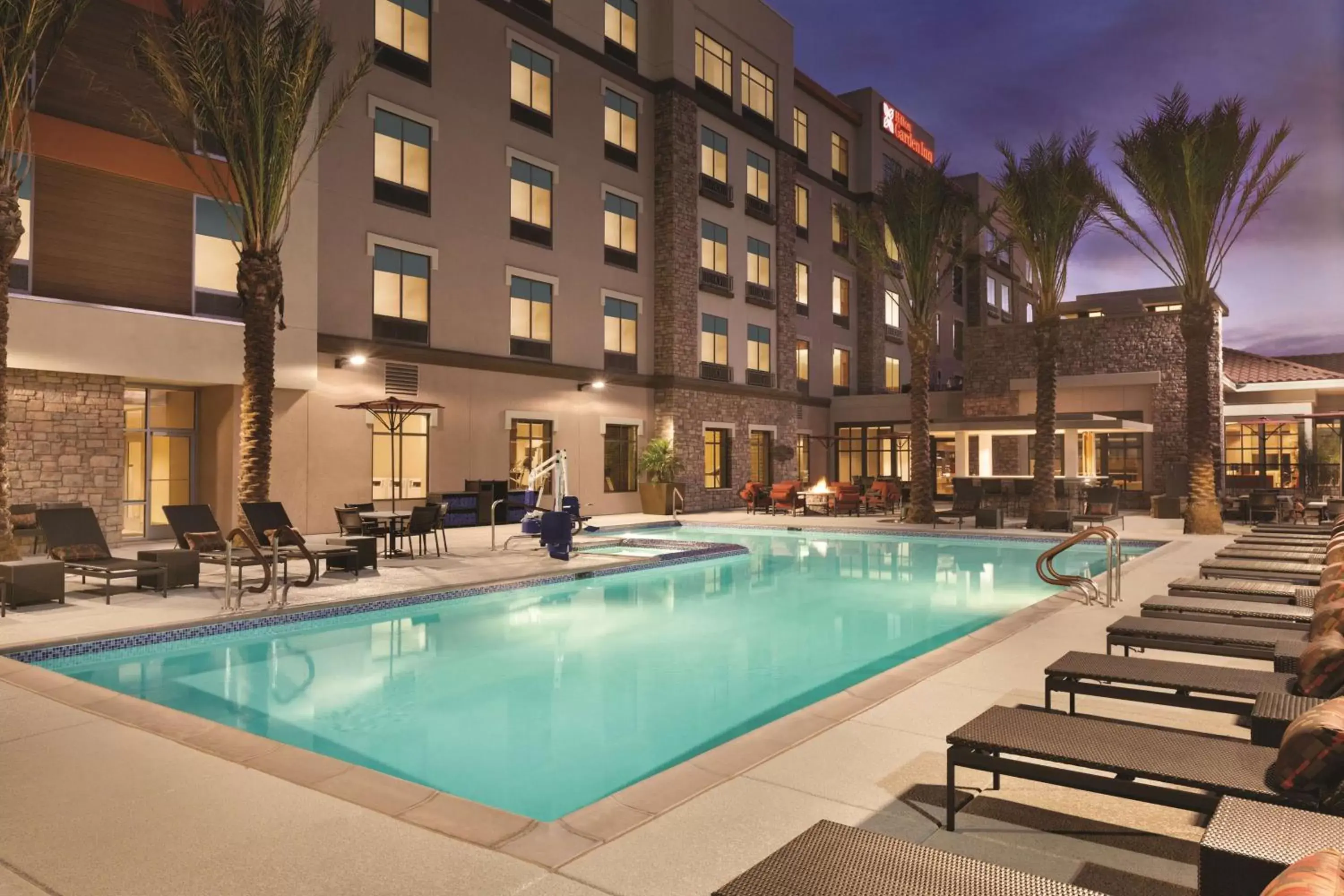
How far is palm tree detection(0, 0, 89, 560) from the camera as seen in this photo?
10766 mm

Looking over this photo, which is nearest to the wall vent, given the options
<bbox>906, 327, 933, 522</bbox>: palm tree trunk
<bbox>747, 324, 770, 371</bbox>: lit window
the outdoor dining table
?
the outdoor dining table

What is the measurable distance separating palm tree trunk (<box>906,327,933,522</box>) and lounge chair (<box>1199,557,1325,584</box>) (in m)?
11.6

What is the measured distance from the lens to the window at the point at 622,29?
945 inches

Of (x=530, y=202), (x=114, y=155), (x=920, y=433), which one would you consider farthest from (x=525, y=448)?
(x=114, y=155)

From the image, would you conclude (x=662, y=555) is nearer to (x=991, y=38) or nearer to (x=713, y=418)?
(x=713, y=418)

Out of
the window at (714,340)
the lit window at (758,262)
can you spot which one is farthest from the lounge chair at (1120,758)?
the lit window at (758,262)

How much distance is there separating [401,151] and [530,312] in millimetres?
4780

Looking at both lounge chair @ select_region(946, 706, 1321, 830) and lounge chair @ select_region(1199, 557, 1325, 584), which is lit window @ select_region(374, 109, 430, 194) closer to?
lounge chair @ select_region(1199, 557, 1325, 584)

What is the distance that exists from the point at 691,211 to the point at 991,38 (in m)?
62.1

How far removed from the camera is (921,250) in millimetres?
20406

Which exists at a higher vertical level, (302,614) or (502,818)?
(502,818)

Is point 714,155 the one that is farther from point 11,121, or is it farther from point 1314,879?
point 1314,879

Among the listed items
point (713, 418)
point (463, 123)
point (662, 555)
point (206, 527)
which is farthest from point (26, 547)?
point (713, 418)

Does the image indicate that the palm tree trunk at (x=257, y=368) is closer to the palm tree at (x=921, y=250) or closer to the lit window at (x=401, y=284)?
the lit window at (x=401, y=284)
